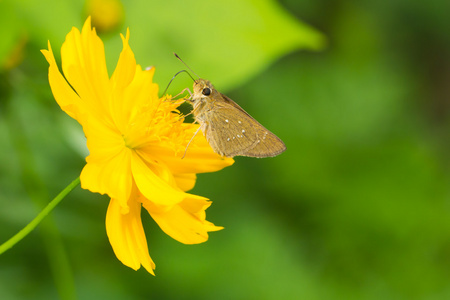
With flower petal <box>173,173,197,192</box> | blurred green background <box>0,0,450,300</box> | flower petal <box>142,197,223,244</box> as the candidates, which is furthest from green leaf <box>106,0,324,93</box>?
flower petal <box>142,197,223,244</box>

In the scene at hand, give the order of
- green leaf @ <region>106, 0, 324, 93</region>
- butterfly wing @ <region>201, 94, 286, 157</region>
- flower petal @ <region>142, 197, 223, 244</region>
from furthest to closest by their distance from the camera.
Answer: green leaf @ <region>106, 0, 324, 93</region> → butterfly wing @ <region>201, 94, 286, 157</region> → flower petal @ <region>142, 197, 223, 244</region>

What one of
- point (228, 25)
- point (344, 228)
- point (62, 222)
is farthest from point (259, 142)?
point (344, 228)

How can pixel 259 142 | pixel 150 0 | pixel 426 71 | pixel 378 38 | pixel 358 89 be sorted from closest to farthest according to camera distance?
pixel 259 142
pixel 150 0
pixel 358 89
pixel 378 38
pixel 426 71

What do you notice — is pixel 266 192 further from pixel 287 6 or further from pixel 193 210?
pixel 193 210

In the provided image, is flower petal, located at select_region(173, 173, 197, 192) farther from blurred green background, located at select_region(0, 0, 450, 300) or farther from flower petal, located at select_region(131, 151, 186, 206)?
blurred green background, located at select_region(0, 0, 450, 300)

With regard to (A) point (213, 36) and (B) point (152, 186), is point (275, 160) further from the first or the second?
(B) point (152, 186)

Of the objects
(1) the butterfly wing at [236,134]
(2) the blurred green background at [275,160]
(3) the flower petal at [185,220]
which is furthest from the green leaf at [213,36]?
(3) the flower petal at [185,220]

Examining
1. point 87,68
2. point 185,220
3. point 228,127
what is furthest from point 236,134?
point 87,68
